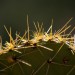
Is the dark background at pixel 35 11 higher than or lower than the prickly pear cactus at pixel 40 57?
lower

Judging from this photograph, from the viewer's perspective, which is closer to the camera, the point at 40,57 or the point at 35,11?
the point at 40,57

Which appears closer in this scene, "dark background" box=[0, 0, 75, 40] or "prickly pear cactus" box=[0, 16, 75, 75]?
"prickly pear cactus" box=[0, 16, 75, 75]

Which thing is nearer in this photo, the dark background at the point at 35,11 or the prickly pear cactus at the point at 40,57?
the prickly pear cactus at the point at 40,57

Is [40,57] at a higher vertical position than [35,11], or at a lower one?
higher

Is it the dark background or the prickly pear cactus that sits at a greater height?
the prickly pear cactus
